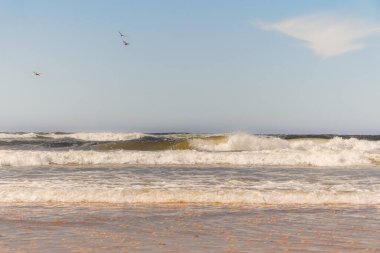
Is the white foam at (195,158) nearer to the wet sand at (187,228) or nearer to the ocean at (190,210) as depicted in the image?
the ocean at (190,210)

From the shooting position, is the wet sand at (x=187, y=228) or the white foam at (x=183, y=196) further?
the white foam at (x=183, y=196)

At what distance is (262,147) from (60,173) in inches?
729

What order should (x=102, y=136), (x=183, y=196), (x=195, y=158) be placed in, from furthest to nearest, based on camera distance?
(x=102, y=136), (x=195, y=158), (x=183, y=196)

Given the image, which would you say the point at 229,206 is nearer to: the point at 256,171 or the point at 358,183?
the point at 358,183

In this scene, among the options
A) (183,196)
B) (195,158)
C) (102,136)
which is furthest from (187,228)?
(102,136)

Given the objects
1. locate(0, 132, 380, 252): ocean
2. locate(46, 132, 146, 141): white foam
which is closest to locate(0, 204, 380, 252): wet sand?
locate(0, 132, 380, 252): ocean

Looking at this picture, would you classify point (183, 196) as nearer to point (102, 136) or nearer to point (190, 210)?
point (190, 210)

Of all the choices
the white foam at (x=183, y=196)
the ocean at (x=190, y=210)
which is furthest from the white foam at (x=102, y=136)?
the white foam at (x=183, y=196)

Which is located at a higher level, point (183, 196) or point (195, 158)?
point (195, 158)

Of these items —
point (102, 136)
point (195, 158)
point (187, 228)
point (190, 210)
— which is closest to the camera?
point (187, 228)

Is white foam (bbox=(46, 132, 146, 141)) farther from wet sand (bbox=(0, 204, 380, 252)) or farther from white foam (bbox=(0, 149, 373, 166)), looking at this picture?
wet sand (bbox=(0, 204, 380, 252))

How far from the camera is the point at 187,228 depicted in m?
8.24

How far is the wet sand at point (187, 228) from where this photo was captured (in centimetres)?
693

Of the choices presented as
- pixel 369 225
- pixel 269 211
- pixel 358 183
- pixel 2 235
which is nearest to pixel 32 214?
pixel 2 235
